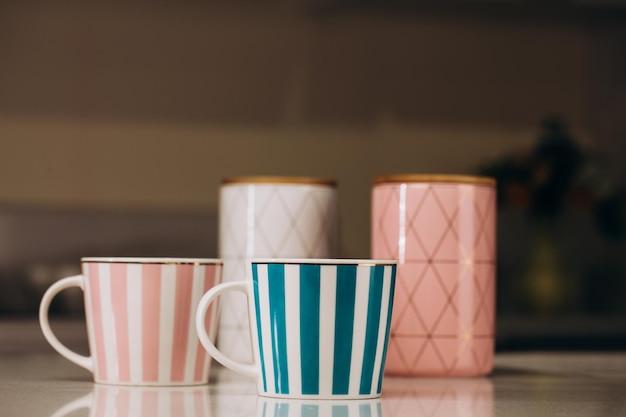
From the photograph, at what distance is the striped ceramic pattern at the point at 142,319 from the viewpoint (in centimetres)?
79

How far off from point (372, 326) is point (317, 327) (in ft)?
0.14

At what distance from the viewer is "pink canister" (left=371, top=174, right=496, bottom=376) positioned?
90 cm

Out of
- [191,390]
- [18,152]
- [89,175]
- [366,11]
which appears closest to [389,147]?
[366,11]

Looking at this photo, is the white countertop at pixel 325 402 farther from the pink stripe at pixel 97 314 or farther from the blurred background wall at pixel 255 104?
the blurred background wall at pixel 255 104

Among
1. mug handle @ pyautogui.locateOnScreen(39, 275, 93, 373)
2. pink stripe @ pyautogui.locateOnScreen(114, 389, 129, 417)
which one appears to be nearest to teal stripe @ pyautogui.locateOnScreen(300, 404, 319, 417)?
pink stripe @ pyautogui.locateOnScreen(114, 389, 129, 417)

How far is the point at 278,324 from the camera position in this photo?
0.72m

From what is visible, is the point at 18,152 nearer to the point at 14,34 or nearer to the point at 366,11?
the point at 14,34

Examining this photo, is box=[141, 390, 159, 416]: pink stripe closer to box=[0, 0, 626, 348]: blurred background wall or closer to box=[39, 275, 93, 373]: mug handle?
box=[39, 275, 93, 373]: mug handle

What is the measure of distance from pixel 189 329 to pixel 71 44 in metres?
2.23

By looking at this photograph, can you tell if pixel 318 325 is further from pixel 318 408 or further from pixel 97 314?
pixel 97 314

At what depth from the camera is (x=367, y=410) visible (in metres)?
0.68

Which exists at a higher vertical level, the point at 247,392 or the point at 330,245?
the point at 330,245

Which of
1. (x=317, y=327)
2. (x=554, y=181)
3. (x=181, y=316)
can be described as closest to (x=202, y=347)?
(x=181, y=316)

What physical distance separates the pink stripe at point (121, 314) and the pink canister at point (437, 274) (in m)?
0.25
